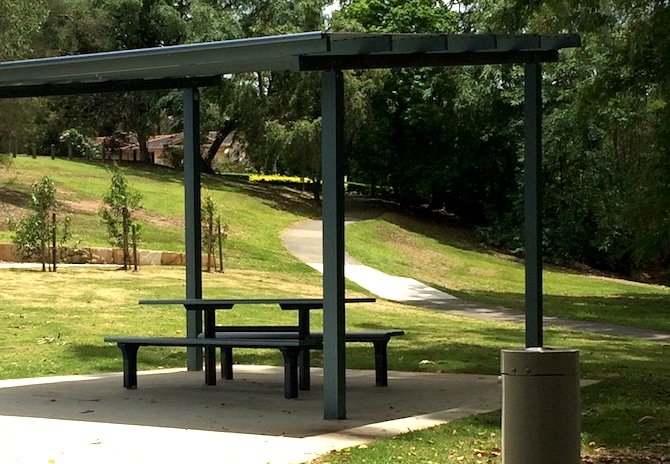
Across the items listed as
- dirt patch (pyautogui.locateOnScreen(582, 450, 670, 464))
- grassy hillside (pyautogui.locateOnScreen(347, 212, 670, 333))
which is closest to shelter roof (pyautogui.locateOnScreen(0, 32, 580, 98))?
dirt patch (pyautogui.locateOnScreen(582, 450, 670, 464))

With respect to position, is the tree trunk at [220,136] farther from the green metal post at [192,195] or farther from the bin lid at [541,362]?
the bin lid at [541,362]

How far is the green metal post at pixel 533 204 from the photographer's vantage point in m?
9.79

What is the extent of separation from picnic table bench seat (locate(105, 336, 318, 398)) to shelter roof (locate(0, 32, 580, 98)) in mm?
2169

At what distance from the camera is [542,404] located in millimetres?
5250

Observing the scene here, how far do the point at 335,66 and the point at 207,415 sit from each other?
112 inches

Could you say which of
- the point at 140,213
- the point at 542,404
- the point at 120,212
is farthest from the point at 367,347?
the point at 140,213

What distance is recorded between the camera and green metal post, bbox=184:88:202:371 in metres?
12.0

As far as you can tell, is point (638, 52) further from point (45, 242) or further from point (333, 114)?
point (333, 114)

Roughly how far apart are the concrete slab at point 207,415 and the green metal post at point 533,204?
792 mm

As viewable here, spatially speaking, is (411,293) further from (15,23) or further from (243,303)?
(243,303)

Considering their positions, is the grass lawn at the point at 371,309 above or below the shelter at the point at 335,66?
below

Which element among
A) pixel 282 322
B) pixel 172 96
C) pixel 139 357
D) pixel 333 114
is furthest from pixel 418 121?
pixel 333 114

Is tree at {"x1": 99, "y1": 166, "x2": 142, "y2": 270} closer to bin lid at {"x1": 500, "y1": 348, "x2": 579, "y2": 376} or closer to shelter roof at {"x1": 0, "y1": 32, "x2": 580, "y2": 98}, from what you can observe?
shelter roof at {"x1": 0, "y1": 32, "x2": 580, "y2": 98}

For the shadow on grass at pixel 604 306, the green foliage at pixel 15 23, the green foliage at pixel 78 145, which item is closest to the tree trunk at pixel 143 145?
the green foliage at pixel 78 145
